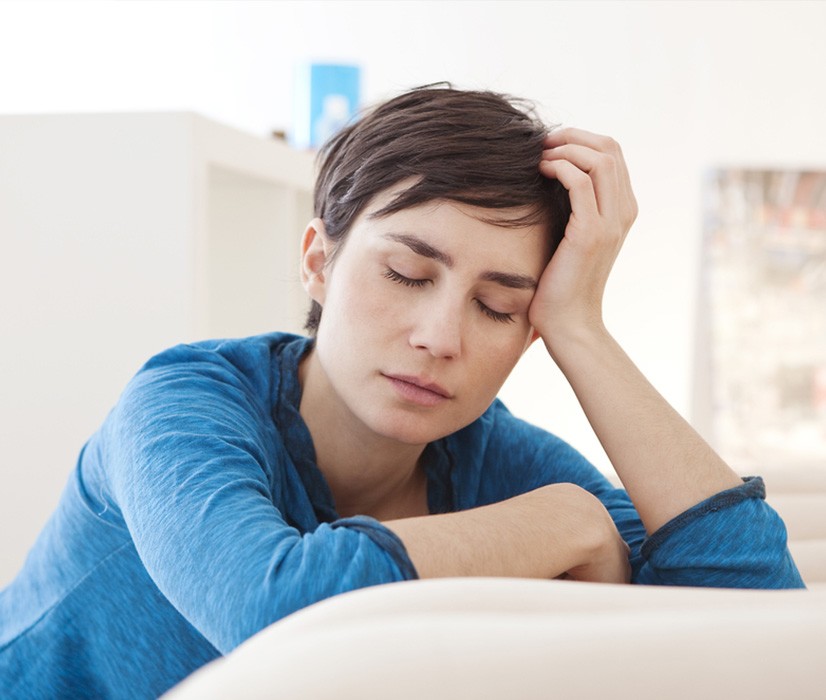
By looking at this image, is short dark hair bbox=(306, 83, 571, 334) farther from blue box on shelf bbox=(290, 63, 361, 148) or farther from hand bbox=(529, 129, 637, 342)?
blue box on shelf bbox=(290, 63, 361, 148)

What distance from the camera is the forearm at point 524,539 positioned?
31.9 inches

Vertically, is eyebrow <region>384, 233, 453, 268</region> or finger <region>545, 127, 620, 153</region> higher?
finger <region>545, 127, 620, 153</region>

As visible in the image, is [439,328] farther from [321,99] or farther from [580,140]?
[321,99]

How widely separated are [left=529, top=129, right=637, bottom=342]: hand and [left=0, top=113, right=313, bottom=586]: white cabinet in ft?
3.25

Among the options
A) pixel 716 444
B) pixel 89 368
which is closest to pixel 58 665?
pixel 89 368

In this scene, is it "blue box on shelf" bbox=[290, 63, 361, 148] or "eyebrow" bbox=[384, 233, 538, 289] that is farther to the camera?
"blue box on shelf" bbox=[290, 63, 361, 148]

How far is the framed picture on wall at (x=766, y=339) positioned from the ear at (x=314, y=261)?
363cm

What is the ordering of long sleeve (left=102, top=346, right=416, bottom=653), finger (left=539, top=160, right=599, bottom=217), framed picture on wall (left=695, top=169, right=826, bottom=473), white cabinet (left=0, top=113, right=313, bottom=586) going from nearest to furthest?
long sleeve (left=102, top=346, right=416, bottom=653) → finger (left=539, top=160, right=599, bottom=217) → white cabinet (left=0, top=113, right=313, bottom=586) → framed picture on wall (left=695, top=169, right=826, bottom=473)

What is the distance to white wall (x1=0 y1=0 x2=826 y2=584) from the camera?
4320 millimetres

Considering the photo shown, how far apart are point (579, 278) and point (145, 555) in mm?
612

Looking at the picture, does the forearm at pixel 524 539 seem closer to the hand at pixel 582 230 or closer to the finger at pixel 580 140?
the hand at pixel 582 230

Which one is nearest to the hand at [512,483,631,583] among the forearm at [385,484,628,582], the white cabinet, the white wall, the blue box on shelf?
the forearm at [385,484,628,582]

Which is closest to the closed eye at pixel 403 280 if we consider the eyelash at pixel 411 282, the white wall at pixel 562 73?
the eyelash at pixel 411 282

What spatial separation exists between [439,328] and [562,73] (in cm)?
368
